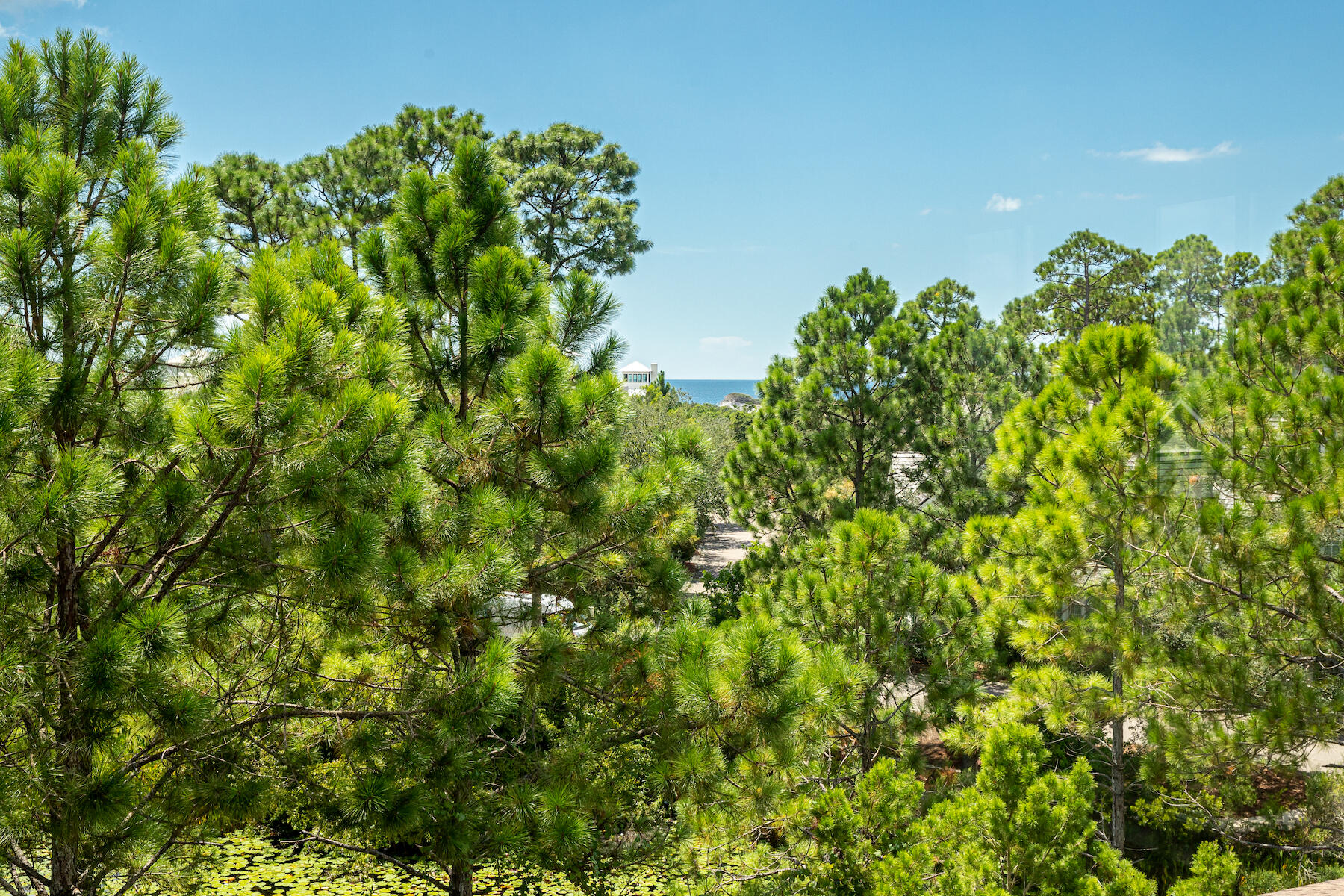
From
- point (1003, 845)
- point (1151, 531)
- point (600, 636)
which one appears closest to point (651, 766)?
point (600, 636)

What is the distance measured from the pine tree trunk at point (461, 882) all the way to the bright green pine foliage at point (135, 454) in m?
1.24

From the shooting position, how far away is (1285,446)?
5059 mm

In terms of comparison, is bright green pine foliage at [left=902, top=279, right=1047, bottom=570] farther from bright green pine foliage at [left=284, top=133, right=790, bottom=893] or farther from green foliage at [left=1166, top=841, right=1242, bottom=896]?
bright green pine foliage at [left=284, top=133, right=790, bottom=893]

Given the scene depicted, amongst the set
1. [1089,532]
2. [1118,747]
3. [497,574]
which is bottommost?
[1118,747]

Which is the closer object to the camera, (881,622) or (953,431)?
(881,622)

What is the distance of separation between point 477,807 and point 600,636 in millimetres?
1248

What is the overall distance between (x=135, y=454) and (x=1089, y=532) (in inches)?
248

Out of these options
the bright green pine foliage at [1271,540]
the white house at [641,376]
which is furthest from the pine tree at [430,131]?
the white house at [641,376]

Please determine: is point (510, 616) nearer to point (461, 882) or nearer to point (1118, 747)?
point (461, 882)

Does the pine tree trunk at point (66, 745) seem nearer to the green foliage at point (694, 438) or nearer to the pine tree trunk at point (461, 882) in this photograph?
the pine tree trunk at point (461, 882)

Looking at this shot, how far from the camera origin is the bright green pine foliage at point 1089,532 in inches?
223

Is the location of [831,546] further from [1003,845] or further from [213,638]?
[213,638]

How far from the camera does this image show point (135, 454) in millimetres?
3549

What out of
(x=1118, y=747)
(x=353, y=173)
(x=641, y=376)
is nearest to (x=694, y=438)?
(x=1118, y=747)
